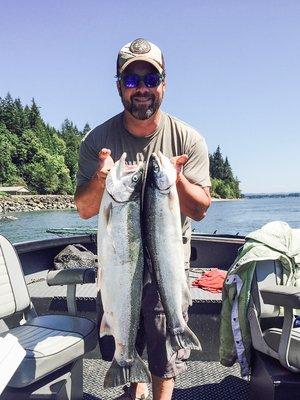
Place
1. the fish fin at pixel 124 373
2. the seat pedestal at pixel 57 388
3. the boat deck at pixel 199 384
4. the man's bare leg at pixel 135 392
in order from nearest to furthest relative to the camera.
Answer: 1. the fish fin at pixel 124 373
2. the seat pedestal at pixel 57 388
3. the man's bare leg at pixel 135 392
4. the boat deck at pixel 199 384

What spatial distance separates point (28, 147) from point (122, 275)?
291ft

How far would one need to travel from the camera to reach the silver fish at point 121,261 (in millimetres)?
2244

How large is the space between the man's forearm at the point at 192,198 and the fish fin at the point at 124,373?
3.01 feet

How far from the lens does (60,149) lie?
102 m

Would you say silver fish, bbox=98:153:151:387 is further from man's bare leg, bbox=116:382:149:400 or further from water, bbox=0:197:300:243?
water, bbox=0:197:300:243

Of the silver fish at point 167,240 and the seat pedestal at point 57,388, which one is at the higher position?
the silver fish at point 167,240

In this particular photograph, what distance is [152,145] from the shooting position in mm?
2859

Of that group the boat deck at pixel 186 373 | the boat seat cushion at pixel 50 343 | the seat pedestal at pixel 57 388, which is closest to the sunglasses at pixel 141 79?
the boat seat cushion at pixel 50 343

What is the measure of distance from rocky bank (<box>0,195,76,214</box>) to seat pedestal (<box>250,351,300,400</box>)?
6646 centimetres

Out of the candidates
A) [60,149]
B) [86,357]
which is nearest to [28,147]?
[60,149]

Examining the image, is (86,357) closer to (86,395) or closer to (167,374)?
(86,395)

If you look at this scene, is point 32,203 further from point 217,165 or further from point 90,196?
point 90,196

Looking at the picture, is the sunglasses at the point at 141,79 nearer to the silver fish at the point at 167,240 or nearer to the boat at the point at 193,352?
the silver fish at the point at 167,240

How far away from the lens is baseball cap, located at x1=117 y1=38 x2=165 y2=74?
102 inches
